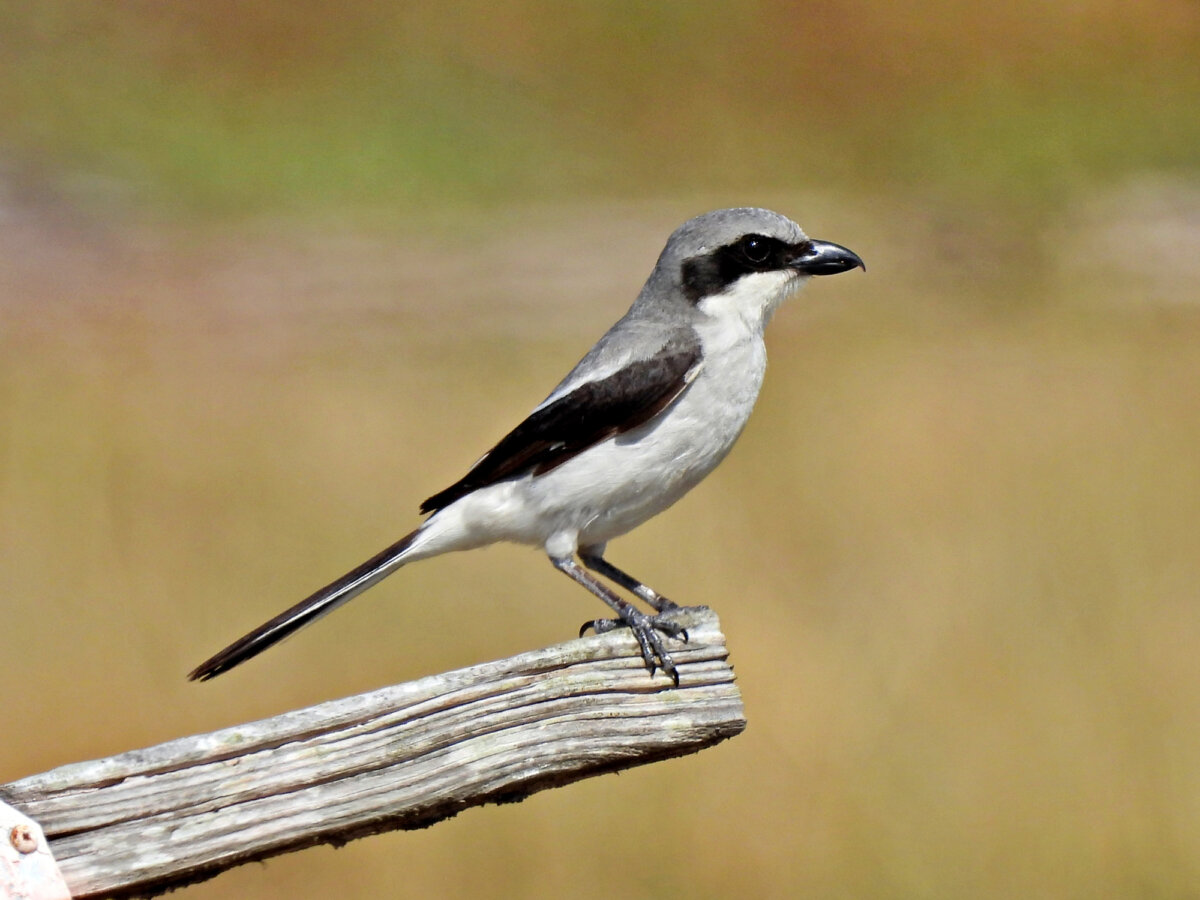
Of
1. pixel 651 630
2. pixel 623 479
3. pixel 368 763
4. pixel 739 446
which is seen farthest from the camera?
pixel 739 446

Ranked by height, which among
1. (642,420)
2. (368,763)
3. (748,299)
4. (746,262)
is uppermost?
(746,262)

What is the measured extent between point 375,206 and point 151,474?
213 inches

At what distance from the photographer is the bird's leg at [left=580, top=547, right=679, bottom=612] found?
3.60 metres

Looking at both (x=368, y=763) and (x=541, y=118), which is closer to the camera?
(x=368, y=763)

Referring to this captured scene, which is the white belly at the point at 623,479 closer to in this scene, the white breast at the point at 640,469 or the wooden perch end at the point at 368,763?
the white breast at the point at 640,469

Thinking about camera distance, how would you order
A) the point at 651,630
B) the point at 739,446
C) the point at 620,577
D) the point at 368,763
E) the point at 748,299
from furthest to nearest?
the point at 739,446 < the point at 620,577 < the point at 748,299 < the point at 651,630 < the point at 368,763

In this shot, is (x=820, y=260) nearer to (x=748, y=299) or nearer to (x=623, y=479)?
(x=748, y=299)

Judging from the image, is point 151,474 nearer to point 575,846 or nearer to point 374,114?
point 575,846

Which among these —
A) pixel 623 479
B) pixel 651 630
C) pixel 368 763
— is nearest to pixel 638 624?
pixel 651 630

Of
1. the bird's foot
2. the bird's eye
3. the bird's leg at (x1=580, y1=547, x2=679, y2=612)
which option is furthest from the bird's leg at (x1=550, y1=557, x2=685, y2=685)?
the bird's eye

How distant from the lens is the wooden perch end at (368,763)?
6.48 feet

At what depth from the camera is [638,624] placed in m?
2.92

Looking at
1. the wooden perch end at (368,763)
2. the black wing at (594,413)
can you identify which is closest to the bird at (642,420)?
the black wing at (594,413)

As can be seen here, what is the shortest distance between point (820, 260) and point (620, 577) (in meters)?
1.00
